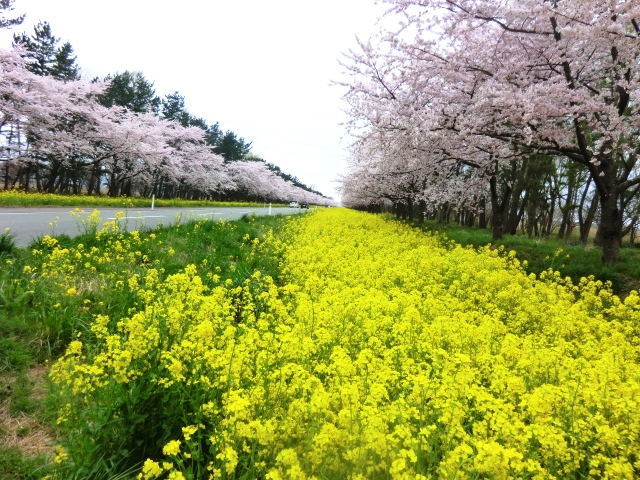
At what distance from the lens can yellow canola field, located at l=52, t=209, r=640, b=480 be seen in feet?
6.76

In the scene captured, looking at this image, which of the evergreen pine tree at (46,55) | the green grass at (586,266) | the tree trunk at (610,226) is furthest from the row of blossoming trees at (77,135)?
the tree trunk at (610,226)

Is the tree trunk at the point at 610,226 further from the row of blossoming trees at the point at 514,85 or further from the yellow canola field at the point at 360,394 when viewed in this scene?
the yellow canola field at the point at 360,394

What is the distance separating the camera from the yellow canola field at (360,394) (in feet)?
6.76

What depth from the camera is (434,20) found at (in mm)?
9758

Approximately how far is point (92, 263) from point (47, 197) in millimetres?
18836

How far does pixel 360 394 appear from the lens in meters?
2.63

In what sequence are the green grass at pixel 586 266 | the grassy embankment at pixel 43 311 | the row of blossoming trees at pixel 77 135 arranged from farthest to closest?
the row of blossoming trees at pixel 77 135
the green grass at pixel 586 266
the grassy embankment at pixel 43 311

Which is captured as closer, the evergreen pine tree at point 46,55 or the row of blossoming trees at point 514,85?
the row of blossoming trees at point 514,85

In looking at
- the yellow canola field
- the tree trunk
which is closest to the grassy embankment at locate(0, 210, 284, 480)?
the yellow canola field

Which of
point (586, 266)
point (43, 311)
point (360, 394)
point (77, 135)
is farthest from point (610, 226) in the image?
point (77, 135)

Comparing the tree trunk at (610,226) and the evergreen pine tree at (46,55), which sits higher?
the evergreen pine tree at (46,55)

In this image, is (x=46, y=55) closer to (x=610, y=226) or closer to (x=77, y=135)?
(x=77, y=135)

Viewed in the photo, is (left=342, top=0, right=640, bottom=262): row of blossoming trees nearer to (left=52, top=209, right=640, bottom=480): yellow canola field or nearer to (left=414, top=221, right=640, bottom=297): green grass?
(left=414, top=221, right=640, bottom=297): green grass

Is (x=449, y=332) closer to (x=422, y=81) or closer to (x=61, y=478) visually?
(x=61, y=478)
